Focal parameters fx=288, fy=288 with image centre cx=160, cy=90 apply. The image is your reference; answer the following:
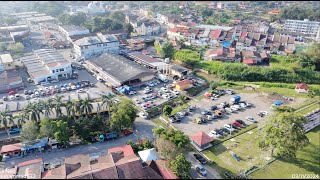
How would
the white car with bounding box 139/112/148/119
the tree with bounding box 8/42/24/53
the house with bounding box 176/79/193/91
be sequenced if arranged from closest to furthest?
the white car with bounding box 139/112/148/119
the house with bounding box 176/79/193/91
the tree with bounding box 8/42/24/53

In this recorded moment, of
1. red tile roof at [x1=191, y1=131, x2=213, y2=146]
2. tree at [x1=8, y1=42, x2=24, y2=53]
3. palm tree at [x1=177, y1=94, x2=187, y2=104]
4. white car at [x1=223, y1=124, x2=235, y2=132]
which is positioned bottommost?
white car at [x1=223, y1=124, x2=235, y2=132]

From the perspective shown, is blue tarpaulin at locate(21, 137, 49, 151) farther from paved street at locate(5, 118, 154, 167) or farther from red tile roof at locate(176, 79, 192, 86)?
red tile roof at locate(176, 79, 192, 86)

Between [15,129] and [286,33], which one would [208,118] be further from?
[286,33]

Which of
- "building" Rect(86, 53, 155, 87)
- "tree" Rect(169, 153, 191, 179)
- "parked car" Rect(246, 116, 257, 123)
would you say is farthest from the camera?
"building" Rect(86, 53, 155, 87)

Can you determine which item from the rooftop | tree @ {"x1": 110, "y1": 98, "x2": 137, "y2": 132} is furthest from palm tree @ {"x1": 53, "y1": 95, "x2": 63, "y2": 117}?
the rooftop

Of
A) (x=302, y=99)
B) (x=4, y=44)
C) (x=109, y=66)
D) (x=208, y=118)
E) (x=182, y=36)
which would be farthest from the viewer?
(x=182, y=36)

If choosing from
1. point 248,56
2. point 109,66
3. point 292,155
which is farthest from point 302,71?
point 109,66

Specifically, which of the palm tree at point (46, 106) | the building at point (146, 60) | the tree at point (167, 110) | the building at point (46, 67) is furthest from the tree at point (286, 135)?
the building at point (46, 67)
